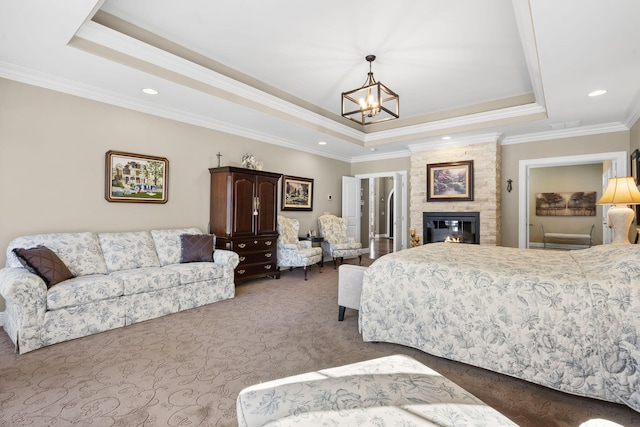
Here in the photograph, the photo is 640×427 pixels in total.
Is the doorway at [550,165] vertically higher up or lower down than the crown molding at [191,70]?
lower down

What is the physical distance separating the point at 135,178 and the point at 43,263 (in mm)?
1574

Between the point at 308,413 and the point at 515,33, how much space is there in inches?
149

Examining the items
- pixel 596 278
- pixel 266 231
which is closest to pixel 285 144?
pixel 266 231

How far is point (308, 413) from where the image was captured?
1.03 metres

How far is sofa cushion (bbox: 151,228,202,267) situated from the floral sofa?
11 mm

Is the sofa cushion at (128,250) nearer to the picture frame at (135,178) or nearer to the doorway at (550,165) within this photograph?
the picture frame at (135,178)

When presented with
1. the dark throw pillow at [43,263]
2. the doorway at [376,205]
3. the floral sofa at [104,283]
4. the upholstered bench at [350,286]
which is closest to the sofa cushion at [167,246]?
the floral sofa at [104,283]

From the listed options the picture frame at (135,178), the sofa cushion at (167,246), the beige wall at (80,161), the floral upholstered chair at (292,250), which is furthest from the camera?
the floral upholstered chair at (292,250)

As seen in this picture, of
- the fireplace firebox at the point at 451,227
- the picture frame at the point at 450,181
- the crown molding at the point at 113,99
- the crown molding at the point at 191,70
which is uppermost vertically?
the crown molding at the point at 191,70

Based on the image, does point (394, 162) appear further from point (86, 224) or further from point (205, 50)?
point (86, 224)

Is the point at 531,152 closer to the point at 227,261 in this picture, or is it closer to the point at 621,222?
the point at 621,222

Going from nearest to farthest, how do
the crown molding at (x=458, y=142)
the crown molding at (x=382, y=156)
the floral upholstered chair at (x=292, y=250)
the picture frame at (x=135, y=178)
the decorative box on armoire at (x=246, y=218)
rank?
the picture frame at (x=135, y=178) → the decorative box on armoire at (x=246, y=218) → the floral upholstered chair at (x=292, y=250) → the crown molding at (x=458, y=142) → the crown molding at (x=382, y=156)

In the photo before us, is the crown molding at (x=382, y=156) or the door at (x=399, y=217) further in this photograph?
the crown molding at (x=382, y=156)

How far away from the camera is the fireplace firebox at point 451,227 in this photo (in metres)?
5.85
